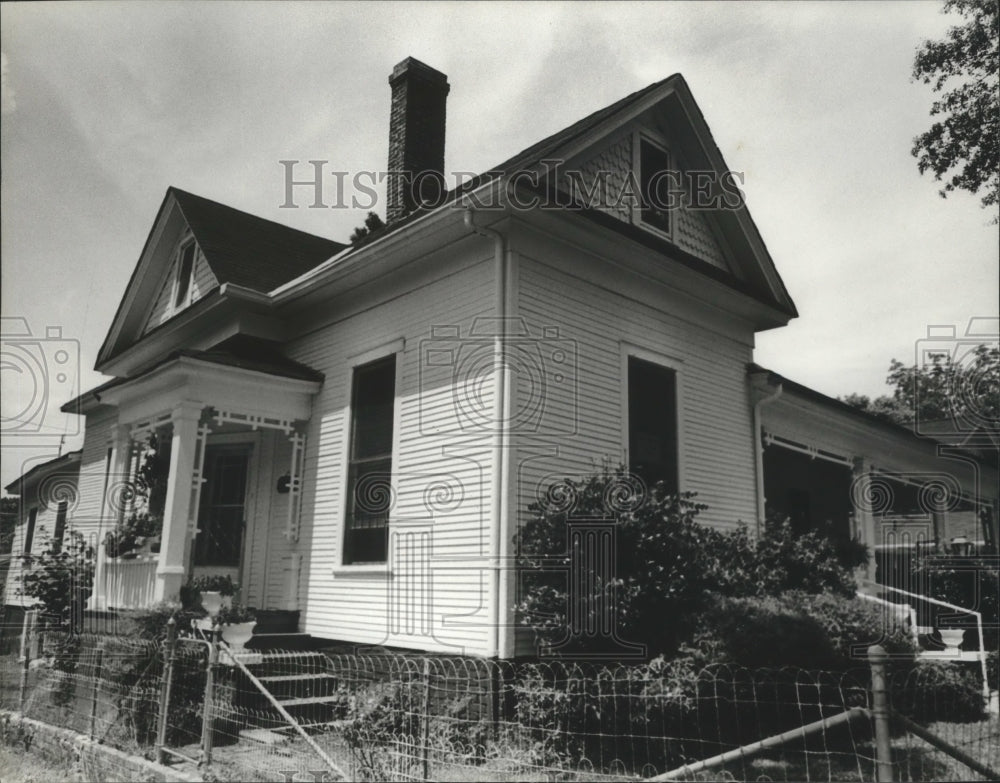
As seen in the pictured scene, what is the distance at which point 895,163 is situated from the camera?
1045 cm

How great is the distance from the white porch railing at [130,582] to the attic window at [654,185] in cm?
794

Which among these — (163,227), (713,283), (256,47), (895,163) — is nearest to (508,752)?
(713,283)

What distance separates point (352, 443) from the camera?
34.3 feet

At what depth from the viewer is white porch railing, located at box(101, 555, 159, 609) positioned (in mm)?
10531

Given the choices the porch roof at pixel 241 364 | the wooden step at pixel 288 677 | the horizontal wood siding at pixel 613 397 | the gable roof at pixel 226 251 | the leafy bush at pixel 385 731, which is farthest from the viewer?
the gable roof at pixel 226 251

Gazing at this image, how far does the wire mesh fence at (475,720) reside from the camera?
675 cm

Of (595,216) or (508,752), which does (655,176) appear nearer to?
(595,216)

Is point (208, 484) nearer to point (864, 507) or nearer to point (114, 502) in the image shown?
point (114, 502)

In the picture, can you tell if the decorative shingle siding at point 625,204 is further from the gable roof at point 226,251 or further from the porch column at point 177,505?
the porch column at point 177,505

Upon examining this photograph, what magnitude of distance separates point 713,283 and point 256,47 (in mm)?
6400
